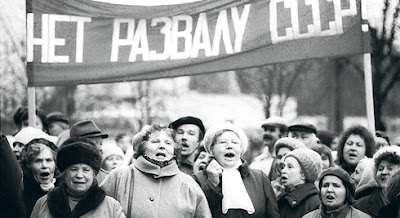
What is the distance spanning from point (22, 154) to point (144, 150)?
3.94 feet

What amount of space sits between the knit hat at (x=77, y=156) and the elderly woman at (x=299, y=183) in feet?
5.73

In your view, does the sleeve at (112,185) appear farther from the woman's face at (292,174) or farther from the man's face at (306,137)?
the man's face at (306,137)

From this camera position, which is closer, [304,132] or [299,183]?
[299,183]

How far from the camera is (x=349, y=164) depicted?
900 centimetres

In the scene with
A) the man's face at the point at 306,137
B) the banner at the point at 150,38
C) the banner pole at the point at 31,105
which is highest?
the banner at the point at 150,38

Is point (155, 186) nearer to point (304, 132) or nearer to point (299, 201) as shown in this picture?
point (299, 201)

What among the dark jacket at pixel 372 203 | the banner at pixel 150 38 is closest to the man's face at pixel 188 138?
the banner at pixel 150 38

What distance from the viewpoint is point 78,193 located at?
23.2 ft

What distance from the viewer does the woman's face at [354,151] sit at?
8.98 metres

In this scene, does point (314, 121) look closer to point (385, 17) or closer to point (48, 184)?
point (385, 17)

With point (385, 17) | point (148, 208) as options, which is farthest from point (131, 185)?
point (385, 17)

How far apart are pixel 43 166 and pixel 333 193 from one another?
243 cm

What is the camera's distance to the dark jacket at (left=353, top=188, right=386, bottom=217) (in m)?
7.75

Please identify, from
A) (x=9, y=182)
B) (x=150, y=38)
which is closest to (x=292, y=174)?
(x=150, y=38)
